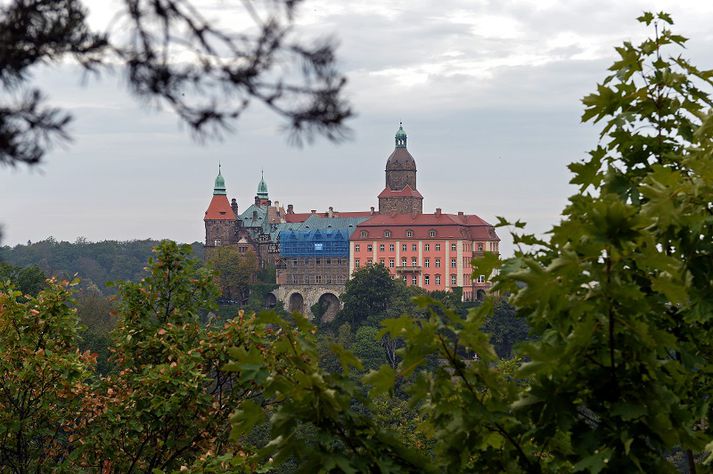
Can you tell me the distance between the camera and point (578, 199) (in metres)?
5.30

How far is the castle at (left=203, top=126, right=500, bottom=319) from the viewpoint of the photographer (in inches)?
4624

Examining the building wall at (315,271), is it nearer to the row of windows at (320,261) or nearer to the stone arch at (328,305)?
the row of windows at (320,261)

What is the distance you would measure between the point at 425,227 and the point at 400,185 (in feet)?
43.6

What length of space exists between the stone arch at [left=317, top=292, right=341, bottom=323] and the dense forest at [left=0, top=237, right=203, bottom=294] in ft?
208

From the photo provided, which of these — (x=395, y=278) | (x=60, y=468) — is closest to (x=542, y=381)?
(x=60, y=468)

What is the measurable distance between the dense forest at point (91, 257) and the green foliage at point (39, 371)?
558 feet

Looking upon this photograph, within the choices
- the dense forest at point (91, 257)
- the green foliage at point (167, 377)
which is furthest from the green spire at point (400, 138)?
the green foliage at point (167, 377)

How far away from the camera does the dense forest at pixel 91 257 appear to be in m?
184

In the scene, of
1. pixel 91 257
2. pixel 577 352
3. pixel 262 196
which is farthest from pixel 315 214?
pixel 577 352

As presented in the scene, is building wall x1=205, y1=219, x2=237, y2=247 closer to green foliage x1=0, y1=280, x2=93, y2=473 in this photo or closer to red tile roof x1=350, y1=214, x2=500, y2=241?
red tile roof x1=350, y1=214, x2=500, y2=241

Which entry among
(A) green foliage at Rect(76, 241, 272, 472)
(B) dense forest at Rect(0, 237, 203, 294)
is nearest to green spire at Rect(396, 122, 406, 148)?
(B) dense forest at Rect(0, 237, 203, 294)

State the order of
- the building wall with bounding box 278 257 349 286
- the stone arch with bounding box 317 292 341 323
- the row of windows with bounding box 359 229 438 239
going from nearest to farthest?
1. the row of windows with bounding box 359 229 438 239
2. the stone arch with bounding box 317 292 341 323
3. the building wall with bounding box 278 257 349 286

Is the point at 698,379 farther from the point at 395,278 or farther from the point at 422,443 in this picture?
the point at 395,278

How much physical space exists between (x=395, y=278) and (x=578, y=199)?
107 metres
